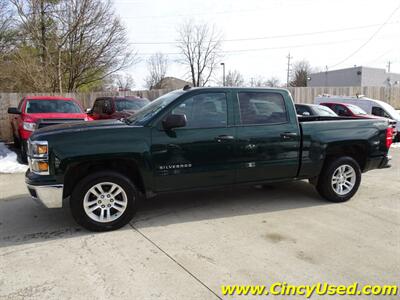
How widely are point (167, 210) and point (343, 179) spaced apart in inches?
117

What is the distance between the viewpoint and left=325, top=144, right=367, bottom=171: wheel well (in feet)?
17.6

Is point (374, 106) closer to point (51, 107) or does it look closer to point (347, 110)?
point (347, 110)

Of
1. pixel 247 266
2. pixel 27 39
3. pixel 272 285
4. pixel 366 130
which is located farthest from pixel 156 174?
pixel 27 39

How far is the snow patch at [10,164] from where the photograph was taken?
7949 millimetres

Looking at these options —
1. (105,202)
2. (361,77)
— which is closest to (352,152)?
(105,202)

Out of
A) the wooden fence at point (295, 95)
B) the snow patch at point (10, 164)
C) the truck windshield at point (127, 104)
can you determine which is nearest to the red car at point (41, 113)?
the snow patch at point (10, 164)

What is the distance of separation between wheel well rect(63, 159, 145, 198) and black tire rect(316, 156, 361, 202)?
297cm

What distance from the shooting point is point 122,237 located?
406 cm

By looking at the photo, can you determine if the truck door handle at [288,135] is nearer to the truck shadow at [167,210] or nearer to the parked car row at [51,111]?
the truck shadow at [167,210]

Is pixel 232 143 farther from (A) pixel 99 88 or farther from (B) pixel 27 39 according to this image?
(A) pixel 99 88

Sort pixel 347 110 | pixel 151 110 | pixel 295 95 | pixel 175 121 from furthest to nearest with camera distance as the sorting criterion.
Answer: pixel 295 95 < pixel 347 110 < pixel 151 110 < pixel 175 121

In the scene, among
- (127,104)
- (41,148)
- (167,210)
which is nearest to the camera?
(41,148)

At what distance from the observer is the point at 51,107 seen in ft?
31.4

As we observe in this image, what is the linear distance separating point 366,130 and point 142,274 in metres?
4.33
